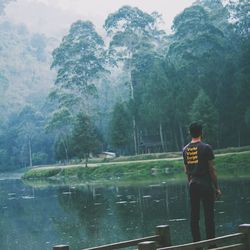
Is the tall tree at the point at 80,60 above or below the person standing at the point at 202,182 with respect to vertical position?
above

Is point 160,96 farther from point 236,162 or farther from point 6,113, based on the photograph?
point 6,113

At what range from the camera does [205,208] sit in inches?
356

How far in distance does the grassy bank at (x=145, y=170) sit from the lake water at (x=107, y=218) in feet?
44.7

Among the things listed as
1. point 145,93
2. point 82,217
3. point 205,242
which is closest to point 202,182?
point 205,242

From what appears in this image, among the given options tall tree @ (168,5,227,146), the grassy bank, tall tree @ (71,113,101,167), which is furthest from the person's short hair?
tall tree @ (71,113,101,167)

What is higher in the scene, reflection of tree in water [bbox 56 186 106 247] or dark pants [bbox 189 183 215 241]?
dark pants [bbox 189 183 215 241]

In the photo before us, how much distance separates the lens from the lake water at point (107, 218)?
1592cm

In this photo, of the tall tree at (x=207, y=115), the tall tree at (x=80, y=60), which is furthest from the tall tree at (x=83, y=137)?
the tall tree at (x=80, y=60)

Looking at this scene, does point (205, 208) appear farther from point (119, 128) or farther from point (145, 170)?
point (119, 128)

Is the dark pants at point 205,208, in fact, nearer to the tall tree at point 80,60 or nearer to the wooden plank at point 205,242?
the wooden plank at point 205,242

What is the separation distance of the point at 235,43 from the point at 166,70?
38.3 ft

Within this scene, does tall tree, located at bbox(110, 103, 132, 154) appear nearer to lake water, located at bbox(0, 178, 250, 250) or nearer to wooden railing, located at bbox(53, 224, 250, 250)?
lake water, located at bbox(0, 178, 250, 250)

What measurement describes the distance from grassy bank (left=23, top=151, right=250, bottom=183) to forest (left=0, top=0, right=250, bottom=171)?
3.70 meters

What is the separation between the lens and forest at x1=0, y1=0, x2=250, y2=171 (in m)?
A: 56.5
